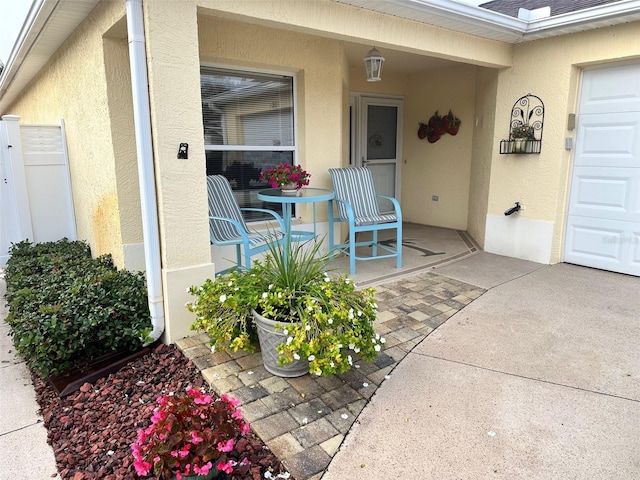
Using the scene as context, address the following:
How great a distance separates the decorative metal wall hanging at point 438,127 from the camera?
6.18 meters

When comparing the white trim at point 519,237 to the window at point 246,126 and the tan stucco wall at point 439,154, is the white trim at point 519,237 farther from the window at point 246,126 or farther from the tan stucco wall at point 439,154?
the window at point 246,126

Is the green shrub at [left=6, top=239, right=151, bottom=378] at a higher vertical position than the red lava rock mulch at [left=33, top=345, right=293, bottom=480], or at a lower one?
higher

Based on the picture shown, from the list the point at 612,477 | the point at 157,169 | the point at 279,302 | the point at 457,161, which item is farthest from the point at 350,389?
the point at 457,161

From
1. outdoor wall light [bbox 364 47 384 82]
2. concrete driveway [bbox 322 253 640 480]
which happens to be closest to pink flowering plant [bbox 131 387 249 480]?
concrete driveway [bbox 322 253 640 480]

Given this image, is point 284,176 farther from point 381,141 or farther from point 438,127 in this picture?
point 438,127

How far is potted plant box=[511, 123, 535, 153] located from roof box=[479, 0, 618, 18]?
109cm

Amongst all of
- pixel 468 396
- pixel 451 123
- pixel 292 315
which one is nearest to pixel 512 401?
pixel 468 396

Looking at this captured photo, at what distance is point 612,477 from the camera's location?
5.69ft

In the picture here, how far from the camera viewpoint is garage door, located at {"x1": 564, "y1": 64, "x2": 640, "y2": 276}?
4.02 metres

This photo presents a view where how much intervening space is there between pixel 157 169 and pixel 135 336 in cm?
109

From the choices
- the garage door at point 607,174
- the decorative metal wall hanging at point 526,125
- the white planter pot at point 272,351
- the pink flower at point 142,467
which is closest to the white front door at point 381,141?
the decorative metal wall hanging at point 526,125

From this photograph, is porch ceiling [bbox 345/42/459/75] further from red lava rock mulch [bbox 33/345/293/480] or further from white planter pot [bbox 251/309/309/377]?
red lava rock mulch [bbox 33/345/293/480]

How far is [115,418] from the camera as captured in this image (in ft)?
7.28

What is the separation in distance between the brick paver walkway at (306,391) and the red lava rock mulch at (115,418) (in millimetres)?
81
